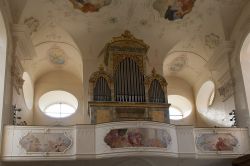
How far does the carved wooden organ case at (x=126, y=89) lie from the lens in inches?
603

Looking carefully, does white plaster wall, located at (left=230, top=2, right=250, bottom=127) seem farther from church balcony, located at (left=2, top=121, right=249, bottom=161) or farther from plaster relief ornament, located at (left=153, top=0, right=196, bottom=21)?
church balcony, located at (left=2, top=121, right=249, bottom=161)

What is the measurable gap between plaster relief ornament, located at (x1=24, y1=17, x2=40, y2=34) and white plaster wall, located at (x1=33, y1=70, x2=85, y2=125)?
11.0ft

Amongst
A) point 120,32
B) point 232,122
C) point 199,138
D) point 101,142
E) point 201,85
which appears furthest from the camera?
point 201,85

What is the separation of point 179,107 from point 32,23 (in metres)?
8.35

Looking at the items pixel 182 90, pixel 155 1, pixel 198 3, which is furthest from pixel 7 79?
pixel 182 90

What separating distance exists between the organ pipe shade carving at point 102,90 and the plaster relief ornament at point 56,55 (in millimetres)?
3442

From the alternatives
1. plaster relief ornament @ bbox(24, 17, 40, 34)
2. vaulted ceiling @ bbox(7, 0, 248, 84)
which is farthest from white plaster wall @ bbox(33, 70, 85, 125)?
plaster relief ornament @ bbox(24, 17, 40, 34)

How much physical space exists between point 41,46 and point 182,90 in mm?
7274

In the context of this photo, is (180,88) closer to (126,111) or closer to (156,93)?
(156,93)

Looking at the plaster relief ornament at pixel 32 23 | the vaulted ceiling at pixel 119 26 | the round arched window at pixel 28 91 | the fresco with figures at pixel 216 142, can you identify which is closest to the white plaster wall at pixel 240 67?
the vaulted ceiling at pixel 119 26

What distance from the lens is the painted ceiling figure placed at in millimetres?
16625

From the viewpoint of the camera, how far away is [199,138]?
15.0 m

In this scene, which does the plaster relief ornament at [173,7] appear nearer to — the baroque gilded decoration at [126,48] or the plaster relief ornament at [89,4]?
the baroque gilded decoration at [126,48]

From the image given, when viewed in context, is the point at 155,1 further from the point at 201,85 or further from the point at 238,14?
the point at 201,85
